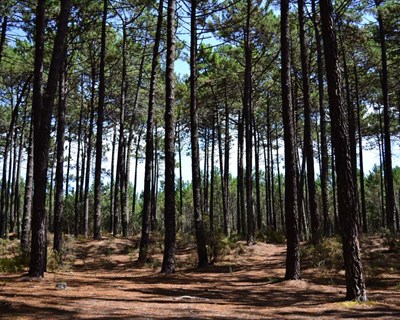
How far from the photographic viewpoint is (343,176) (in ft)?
23.9

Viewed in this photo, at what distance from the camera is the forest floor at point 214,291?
5938 millimetres

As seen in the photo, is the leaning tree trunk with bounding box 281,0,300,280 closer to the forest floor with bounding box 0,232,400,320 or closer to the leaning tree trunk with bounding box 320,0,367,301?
the forest floor with bounding box 0,232,400,320

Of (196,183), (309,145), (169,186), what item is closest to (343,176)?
(169,186)

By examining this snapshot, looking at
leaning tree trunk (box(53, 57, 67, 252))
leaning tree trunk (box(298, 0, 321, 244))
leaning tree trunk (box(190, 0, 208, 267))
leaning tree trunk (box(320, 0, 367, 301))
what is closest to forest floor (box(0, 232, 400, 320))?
leaning tree trunk (box(320, 0, 367, 301))

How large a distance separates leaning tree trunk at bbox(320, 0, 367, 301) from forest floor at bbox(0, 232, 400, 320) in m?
0.50

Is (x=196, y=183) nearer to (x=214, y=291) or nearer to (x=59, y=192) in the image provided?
(x=59, y=192)

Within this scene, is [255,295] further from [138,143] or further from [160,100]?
[138,143]

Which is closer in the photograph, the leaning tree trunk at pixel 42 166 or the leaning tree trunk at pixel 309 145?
the leaning tree trunk at pixel 42 166

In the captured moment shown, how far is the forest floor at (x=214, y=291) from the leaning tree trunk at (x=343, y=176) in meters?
0.50

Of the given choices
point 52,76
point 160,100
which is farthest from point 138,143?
point 52,76

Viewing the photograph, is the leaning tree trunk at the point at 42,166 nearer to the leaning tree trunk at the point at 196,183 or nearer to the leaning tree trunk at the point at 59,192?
the leaning tree trunk at the point at 59,192

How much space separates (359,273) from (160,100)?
21.2 metres

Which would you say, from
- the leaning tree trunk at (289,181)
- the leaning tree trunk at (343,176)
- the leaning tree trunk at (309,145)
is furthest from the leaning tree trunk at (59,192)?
the leaning tree trunk at (343,176)

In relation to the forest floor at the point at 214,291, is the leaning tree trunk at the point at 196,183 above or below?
above
